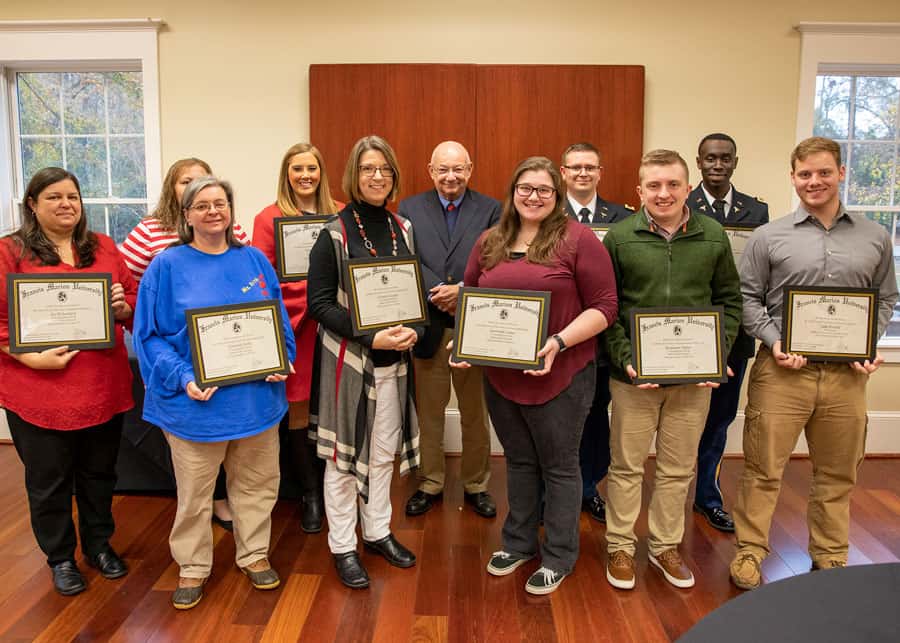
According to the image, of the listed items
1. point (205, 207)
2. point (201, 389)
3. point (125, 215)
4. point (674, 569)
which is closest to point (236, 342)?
point (201, 389)

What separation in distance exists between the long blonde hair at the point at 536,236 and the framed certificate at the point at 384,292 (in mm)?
270

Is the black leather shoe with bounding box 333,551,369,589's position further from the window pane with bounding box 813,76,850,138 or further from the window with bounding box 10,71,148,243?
the window pane with bounding box 813,76,850,138

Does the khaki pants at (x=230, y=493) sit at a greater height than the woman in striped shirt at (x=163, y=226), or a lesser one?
lesser

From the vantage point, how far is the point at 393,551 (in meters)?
2.76

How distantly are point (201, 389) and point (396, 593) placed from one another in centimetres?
104

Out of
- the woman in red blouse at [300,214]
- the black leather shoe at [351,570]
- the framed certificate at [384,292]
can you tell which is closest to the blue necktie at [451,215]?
the woman in red blouse at [300,214]

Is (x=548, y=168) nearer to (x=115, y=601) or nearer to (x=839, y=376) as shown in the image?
(x=839, y=376)

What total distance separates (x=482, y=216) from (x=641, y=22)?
5.82 feet

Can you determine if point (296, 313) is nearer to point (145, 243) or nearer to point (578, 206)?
point (145, 243)

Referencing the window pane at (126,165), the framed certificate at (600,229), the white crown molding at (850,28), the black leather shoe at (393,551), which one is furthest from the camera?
the window pane at (126,165)

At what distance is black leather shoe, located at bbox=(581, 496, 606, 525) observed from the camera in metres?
3.22

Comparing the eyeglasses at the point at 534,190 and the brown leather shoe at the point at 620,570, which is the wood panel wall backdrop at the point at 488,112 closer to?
the eyeglasses at the point at 534,190

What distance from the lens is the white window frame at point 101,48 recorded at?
3.96m

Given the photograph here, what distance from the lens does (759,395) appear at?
2602 mm
